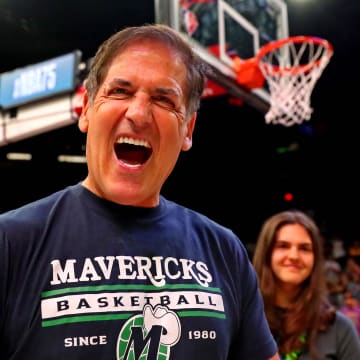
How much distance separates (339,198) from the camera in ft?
37.2

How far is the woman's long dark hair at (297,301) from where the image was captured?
1.87m

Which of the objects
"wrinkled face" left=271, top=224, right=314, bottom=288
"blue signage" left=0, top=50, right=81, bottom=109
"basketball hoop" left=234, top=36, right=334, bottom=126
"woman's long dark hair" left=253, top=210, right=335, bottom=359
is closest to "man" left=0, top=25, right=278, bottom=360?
"woman's long dark hair" left=253, top=210, right=335, bottom=359

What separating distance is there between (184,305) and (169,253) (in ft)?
0.32

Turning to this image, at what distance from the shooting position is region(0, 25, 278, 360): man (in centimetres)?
77

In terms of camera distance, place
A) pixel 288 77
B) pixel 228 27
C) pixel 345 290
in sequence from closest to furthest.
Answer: pixel 288 77 → pixel 228 27 → pixel 345 290

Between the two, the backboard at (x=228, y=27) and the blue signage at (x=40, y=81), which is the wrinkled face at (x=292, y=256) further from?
the blue signage at (x=40, y=81)

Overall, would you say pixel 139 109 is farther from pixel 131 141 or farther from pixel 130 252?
pixel 130 252

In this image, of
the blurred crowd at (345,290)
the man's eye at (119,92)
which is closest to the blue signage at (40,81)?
the blurred crowd at (345,290)

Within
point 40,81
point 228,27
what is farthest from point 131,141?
point 228,27

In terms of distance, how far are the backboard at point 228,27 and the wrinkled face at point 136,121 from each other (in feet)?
8.72

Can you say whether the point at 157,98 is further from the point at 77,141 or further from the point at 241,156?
the point at 241,156

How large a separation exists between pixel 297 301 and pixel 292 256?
173 millimetres

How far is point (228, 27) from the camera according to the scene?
436cm

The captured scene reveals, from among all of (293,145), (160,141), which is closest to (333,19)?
(293,145)
